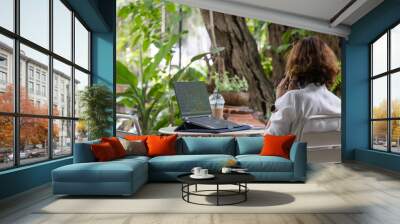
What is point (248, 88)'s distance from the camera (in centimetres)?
903

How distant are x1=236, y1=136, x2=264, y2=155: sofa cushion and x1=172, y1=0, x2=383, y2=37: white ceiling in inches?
90.7

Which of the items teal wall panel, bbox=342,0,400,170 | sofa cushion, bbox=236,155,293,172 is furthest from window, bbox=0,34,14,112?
teal wall panel, bbox=342,0,400,170

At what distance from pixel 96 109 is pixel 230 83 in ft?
10.1

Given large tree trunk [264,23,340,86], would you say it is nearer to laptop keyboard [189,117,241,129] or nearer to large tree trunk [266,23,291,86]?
large tree trunk [266,23,291,86]

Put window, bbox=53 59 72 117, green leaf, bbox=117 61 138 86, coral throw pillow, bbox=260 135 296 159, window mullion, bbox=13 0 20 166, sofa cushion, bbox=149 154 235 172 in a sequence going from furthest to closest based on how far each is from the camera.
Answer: green leaf, bbox=117 61 138 86, window, bbox=53 59 72 117, coral throw pillow, bbox=260 135 296 159, sofa cushion, bbox=149 154 235 172, window mullion, bbox=13 0 20 166

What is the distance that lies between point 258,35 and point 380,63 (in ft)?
12.7

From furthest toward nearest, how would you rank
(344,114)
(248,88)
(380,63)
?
1. (248,88)
2. (344,114)
3. (380,63)

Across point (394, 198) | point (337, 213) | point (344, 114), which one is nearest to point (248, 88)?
point (344, 114)

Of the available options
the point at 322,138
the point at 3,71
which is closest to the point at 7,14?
the point at 3,71

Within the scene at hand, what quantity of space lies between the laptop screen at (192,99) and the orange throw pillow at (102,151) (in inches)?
36.3

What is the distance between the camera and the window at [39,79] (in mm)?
4242

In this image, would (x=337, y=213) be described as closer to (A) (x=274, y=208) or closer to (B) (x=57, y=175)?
(A) (x=274, y=208)

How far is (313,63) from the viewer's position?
4.81m

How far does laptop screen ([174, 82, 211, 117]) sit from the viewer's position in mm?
Result: 4922
